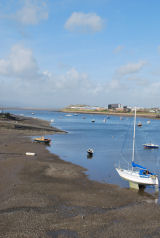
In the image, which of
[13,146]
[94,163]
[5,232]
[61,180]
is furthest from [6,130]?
[5,232]

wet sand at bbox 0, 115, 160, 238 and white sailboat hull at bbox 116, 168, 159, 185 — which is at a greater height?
white sailboat hull at bbox 116, 168, 159, 185

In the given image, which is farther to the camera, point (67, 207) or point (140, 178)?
point (140, 178)

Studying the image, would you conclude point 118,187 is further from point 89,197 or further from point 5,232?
point 5,232

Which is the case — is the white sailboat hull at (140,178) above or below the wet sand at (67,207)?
above

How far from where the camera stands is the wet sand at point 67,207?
1625 centimetres

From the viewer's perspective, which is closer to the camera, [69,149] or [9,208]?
[9,208]

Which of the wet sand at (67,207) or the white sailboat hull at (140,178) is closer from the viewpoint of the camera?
the wet sand at (67,207)

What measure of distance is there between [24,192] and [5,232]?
7.60 m

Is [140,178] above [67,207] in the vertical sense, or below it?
above

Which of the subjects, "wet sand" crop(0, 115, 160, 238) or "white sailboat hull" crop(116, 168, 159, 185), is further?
"white sailboat hull" crop(116, 168, 159, 185)

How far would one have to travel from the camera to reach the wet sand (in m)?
16.2

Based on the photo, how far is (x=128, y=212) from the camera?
19812 mm

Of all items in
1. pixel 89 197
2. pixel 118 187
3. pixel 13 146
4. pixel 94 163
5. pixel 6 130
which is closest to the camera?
pixel 89 197

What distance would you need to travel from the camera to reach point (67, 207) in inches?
795
